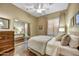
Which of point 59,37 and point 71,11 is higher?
point 71,11

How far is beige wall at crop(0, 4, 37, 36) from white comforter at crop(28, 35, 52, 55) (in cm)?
15

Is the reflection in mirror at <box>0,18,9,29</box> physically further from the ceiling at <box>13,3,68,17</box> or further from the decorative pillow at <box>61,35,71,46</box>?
the decorative pillow at <box>61,35,71,46</box>

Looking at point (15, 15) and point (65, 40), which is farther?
point (15, 15)

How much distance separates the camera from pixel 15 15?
230 cm

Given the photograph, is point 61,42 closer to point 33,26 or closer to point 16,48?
point 33,26

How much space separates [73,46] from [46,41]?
59cm

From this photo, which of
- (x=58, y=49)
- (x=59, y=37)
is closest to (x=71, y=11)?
(x=59, y=37)

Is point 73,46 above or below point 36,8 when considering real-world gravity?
below

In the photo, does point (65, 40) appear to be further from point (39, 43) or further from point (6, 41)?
point (6, 41)

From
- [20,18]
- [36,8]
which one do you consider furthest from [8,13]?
[36,8]

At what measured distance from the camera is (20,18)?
236 cm

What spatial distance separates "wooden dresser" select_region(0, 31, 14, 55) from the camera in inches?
88.9

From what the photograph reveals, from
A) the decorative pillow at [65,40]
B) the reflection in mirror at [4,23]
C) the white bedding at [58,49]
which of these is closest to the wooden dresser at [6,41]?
the reflection in mirror at [4,23]

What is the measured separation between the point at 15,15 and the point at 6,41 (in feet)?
1.93
